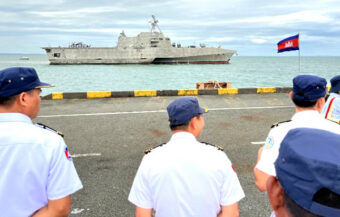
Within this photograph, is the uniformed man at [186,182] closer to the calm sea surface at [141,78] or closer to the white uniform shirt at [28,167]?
the white uniform shirt at [28,167]

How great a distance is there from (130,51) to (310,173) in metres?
73.0

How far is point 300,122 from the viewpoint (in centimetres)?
246

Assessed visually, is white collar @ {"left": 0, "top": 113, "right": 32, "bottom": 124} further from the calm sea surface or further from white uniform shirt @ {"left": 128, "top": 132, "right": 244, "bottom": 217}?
the calm sea surface

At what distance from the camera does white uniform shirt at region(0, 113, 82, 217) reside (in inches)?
71.6

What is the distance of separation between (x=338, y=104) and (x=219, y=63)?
8160 centimetres

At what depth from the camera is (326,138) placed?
2.93ft

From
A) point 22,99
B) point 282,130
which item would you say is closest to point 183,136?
point 282,130

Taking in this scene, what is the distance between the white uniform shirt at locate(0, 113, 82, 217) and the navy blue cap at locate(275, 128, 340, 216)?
157cm

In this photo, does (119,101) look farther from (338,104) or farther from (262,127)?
(338,104)

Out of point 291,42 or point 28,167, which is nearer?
point 28,167

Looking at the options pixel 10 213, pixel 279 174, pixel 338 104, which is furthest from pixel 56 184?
pixel 338 104

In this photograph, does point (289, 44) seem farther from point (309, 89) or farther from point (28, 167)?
point (28, 167)

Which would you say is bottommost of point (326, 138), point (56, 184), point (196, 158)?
point (56, 184)

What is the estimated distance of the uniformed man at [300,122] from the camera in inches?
94.0
